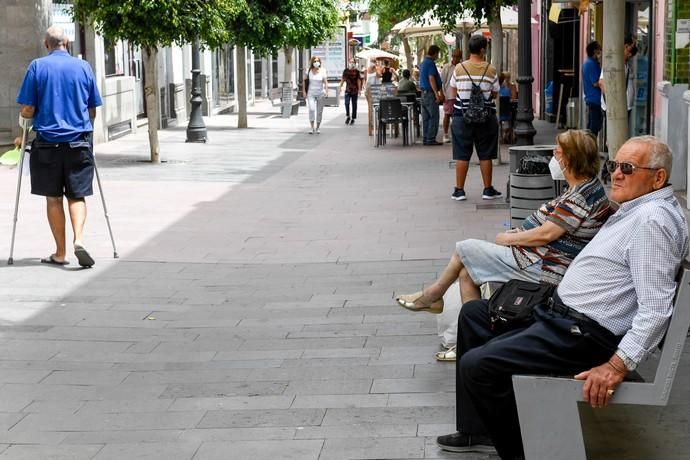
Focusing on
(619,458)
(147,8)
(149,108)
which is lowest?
(619,458)

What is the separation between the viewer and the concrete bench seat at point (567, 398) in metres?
4.29

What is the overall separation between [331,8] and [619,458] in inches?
1091

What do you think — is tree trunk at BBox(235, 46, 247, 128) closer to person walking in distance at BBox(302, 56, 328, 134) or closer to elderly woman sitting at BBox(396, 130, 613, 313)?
person walking in distance at BBox(302, 56, 328, 134)

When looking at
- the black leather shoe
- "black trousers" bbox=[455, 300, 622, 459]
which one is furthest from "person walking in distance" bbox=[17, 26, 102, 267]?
"black trousers" bbox=[455, 300, 622, 459]

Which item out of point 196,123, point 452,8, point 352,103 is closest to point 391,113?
point 452,8

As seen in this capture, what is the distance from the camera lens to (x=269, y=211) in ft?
43.7

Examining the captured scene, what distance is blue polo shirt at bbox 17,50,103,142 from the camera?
947 cm

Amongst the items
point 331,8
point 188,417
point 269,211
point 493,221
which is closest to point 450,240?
point 493,221

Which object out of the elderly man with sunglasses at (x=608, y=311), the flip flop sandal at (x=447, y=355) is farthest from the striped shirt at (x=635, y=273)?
the flip flop sandal at (x=447, y=355)

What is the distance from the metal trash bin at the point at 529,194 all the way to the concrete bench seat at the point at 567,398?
456 centimetres

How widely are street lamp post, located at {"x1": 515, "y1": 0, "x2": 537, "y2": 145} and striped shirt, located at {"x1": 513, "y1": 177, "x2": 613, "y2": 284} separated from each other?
7369mm

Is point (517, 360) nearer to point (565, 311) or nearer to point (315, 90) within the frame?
point (565, 311)

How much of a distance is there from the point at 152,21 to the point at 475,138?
265 inches

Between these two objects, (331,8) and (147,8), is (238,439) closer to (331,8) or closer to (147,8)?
(147,8)
